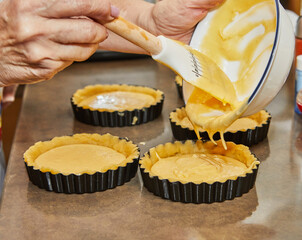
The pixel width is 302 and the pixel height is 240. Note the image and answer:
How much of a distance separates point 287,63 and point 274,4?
9.5 inches

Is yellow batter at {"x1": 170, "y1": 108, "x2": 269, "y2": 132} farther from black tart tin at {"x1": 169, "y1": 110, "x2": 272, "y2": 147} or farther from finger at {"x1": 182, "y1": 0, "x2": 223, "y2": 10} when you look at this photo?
Answer: finger at {"x1": 182, "y1": 0, "x2": 223, "y2": 10}

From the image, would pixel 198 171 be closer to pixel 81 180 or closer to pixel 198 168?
pixel 198 168

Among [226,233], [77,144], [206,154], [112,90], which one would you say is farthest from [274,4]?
[112,90]

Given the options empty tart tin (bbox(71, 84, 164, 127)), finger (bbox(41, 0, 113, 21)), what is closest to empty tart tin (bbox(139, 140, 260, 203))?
empty tart tin (bbox(71, 84, 164, 127))

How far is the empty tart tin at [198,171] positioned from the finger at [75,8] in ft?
1.72

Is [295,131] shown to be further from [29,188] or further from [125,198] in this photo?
[29,188]

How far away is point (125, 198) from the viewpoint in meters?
1.61

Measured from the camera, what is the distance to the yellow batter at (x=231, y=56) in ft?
5.26

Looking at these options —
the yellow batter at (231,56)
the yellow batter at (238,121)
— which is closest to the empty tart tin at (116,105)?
the yellow batter at (238,121)

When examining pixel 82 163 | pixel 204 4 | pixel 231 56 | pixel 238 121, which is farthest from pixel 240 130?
pixel 82 163

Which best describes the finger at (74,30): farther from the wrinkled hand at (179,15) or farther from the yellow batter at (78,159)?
the wrinkled hand at (179,15)

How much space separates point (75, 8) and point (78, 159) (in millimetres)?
623

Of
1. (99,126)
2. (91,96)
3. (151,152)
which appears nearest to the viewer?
(151,152)

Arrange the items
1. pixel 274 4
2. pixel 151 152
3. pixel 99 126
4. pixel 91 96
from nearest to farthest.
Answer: pixel 274 4 → pixel 151 152 → pixel 99 126 → pixel 91 96
